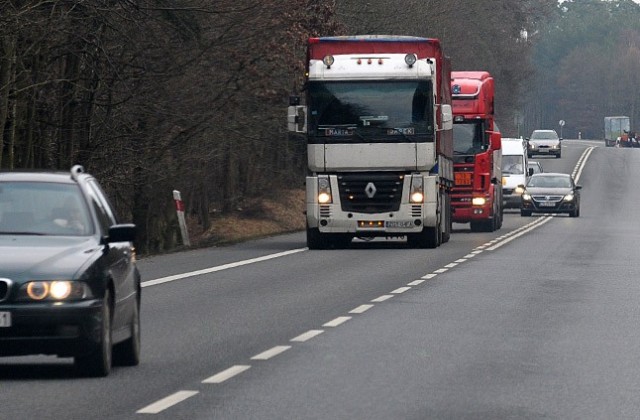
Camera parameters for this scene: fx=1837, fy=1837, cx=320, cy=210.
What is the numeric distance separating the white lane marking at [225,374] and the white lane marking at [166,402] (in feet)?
2.10

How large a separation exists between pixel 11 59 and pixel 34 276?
58.7 ft

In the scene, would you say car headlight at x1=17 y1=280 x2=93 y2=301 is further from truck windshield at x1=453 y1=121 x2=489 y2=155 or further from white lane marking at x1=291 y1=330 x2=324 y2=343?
truck windshield at x1=453 y1=121 x2=489 y2=155

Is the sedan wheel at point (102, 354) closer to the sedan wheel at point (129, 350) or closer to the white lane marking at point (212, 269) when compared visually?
the sedan wheel at point (129, 350)

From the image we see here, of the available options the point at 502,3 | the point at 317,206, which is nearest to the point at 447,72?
the point at 317,206

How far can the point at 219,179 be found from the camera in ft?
177

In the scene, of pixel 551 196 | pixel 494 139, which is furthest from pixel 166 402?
pixel 551 196

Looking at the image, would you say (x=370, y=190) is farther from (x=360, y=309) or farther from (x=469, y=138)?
(x=360, y=309)

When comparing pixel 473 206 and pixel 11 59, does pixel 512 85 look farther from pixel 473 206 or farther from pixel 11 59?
pixel 11 59

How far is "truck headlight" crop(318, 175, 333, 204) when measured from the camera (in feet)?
107

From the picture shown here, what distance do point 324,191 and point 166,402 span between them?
22.1m

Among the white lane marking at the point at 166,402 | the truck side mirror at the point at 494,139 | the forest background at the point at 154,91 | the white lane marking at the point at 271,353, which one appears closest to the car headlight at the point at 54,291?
the white lane marking at the point at 166,402

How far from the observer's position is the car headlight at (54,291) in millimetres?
11352

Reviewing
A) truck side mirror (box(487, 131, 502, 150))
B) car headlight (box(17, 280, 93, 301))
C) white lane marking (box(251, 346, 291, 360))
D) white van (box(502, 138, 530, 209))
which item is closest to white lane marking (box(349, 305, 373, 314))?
white lane marking (box(251, 346, 291, 360))

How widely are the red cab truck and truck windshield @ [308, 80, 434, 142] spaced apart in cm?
1098
